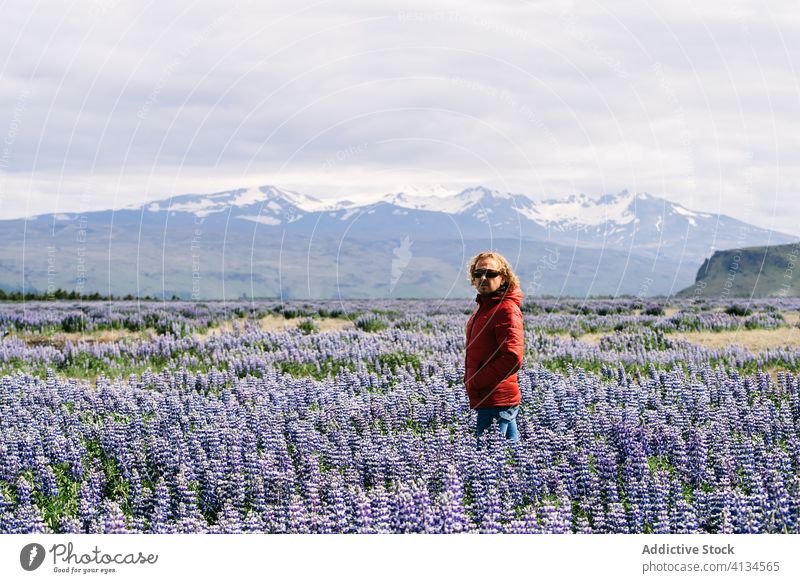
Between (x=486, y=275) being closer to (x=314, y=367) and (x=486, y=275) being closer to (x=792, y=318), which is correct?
(x=314, y=367)

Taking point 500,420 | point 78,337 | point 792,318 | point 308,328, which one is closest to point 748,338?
point 792,318

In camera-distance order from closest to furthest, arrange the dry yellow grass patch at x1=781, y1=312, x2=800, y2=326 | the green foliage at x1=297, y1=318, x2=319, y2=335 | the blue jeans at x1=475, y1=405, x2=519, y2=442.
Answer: the blue jeans at x1=475, y1=405, x2=519, y2=442 < the green foliage at x1=297, y1=318, x2=319, y2=335 < the dry yellow grass patch at x1=781, y1=312, x2=800, y2=326

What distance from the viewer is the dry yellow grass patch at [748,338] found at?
823 inches

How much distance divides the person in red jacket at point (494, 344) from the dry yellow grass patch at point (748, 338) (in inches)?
494

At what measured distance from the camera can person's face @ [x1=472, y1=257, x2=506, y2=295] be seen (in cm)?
855

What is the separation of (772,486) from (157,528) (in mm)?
4733

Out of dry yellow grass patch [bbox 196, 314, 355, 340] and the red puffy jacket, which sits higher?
the red puffy jacket

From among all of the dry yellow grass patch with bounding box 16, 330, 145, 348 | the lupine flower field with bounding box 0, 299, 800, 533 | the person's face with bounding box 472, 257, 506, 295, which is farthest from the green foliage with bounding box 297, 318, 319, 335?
the person's face with bounding box 472, 257, 506, 295

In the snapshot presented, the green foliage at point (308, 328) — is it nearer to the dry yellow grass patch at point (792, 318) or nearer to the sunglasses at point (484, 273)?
the dry yellow grass patch at point (792, 318)
